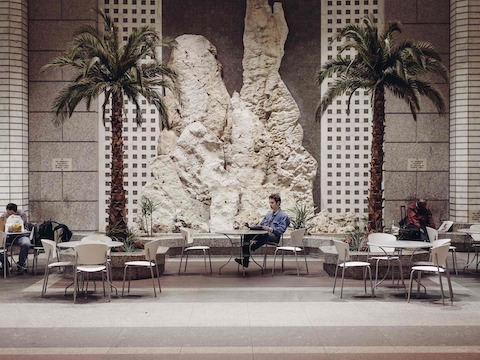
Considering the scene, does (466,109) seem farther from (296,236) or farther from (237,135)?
(296,236)

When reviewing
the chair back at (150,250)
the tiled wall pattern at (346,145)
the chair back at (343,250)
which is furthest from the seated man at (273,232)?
the tiled wall pattern at (346,145)

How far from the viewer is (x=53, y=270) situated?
39.9ft

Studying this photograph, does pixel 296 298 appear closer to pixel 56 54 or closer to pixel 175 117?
pixel 175 117

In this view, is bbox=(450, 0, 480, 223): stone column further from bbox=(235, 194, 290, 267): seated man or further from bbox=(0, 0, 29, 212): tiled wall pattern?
bbox=(0, 0, 29, 212): tiled wall pattern

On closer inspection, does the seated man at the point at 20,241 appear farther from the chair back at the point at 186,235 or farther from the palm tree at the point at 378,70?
the palm tree at the point at 378,70

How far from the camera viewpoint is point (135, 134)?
1619cm

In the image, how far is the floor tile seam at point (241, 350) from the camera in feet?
21.6

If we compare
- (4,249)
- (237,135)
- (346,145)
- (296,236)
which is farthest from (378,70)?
(4,249)

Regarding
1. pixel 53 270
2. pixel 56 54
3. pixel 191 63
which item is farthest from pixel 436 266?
pixel 56 54

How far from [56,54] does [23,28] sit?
916 mm

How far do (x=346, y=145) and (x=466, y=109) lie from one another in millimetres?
2855

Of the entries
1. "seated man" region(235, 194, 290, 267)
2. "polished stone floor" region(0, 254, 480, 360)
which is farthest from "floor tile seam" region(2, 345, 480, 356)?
"seated man" region(235, 194, 290, 267)

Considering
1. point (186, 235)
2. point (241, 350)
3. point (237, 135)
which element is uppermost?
point (237, 135)

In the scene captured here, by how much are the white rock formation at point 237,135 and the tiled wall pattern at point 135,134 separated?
0.42 m
